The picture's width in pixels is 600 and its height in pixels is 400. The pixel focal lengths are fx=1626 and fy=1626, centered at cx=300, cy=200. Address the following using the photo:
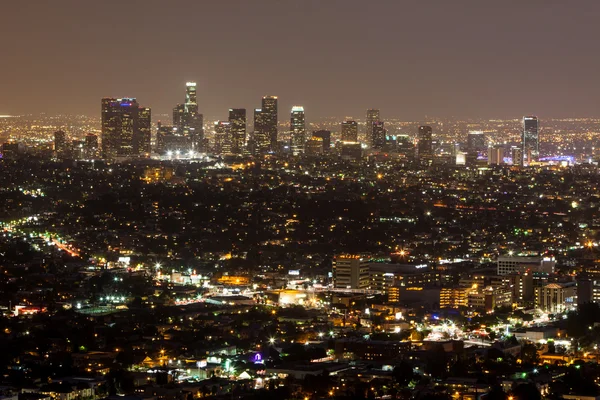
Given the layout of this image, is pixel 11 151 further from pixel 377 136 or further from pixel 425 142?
pixel 425 142

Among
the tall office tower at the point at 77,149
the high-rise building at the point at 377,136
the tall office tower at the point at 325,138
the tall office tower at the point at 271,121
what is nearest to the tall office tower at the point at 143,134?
the tall office tower at the point at 77,149

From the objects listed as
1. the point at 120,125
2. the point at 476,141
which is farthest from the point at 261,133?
the point at 476,141

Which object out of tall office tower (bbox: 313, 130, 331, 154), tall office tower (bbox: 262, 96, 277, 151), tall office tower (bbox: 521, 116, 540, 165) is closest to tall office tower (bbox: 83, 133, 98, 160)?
tall office tower (bbox: 262, 96, 277, 151)

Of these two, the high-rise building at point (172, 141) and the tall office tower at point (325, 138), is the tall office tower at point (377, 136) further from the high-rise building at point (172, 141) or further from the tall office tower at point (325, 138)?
the high-rise building at point (172, 141)

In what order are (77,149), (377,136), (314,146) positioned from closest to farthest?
1. (77,149)
2. (314,146)
3. (377,136)

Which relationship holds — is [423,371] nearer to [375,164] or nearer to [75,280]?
[75,280]

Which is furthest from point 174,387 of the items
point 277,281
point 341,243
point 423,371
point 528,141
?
point 528,141

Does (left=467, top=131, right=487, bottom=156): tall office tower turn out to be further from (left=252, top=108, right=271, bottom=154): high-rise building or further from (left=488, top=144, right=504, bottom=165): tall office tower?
(left=252, top=108, right=271, bottom=154): high-rise building
